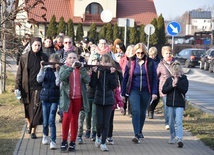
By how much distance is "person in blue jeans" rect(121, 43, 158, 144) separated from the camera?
32.9 ft

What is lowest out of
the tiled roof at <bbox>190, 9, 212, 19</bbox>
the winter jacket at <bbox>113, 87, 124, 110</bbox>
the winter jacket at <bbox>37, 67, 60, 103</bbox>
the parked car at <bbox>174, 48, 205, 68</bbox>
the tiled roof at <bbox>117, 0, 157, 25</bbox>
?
the parked car at <bbox>174, 48, 205, 68</bbox>

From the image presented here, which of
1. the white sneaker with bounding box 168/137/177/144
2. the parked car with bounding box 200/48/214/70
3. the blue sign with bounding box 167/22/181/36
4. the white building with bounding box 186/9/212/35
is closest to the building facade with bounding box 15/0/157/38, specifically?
the parked car with bounding box 200/48/214/70

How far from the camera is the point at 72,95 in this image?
29.0 ft

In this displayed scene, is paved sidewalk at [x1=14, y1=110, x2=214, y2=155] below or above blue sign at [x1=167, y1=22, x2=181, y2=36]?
below

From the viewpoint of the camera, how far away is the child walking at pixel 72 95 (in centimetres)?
879

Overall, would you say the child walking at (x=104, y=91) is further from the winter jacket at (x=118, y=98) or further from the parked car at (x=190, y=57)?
the parked car at (x=190, y=57)

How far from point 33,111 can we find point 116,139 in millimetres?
1703

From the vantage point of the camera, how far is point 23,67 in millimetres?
A: 10062

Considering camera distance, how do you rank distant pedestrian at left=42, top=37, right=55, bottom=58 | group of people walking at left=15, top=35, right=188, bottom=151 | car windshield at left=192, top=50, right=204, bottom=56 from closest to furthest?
group of people walking at left=15, top=35, right=188, bottom=151
distant pedestrian at left=42, top=37, right=55, bottom=58
car windshield at left=192, top=50, right=204, bottom=56

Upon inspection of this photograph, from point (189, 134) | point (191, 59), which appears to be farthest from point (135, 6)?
point (189, 134)

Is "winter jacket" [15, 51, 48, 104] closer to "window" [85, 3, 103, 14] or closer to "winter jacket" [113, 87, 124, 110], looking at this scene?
"winter jacket" [113, 87, 124, 110]

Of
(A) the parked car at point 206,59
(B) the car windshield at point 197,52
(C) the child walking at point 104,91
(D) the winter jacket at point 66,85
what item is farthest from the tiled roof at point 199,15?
(D) the winter jacket at point 66,85

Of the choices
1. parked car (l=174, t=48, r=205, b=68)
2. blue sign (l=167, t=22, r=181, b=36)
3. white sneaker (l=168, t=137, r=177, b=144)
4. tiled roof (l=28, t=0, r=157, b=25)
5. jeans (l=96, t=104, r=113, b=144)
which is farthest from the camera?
tiled roof (l=28, t=0, r=157, b=25)

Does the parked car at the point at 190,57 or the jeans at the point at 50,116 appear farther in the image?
the parked car at the point at 190,57
